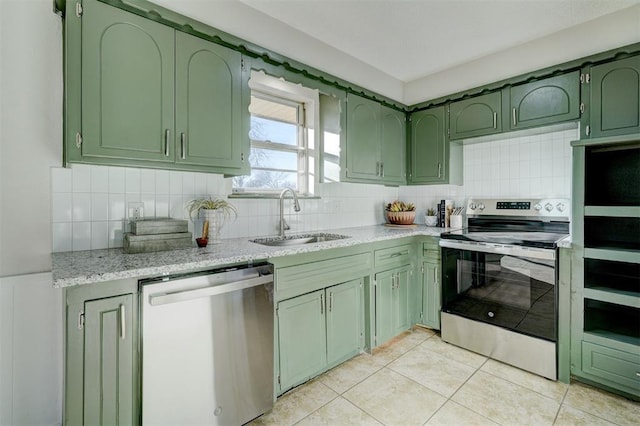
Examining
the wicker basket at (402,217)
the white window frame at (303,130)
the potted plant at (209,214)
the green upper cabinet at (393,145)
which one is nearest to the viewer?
the potted plant at (209,214)

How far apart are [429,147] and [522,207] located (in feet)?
3.31

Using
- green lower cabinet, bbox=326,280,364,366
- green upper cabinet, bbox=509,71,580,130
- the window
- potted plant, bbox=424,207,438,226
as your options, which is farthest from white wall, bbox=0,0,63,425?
green upper cabinet, bbox=509,71,580,130

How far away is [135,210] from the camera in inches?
71.4

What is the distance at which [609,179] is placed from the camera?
2211 millimetres

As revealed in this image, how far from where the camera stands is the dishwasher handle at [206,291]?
1.32 metres

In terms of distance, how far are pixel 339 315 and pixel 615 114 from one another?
7.62 feet

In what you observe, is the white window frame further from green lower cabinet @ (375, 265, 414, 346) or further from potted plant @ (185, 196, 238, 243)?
green lower cabinet @ (375, 265, 414, 346)

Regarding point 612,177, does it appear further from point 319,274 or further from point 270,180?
point 270,180

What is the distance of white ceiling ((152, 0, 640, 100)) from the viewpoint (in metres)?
1.96

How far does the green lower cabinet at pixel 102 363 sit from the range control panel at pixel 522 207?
2.90m

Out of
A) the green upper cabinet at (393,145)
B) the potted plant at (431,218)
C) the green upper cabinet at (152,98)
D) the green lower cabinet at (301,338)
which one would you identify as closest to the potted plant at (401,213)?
the potted plant at (431,218)

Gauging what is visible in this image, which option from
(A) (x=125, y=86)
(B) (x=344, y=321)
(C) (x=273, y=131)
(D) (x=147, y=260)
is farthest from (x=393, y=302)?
(A) (x=125, y=86)

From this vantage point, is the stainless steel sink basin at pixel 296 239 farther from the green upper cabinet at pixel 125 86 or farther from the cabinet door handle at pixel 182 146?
the green upper cabinet at pixel 125 86

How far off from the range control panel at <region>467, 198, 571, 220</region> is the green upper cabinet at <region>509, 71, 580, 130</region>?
65 centimetres
